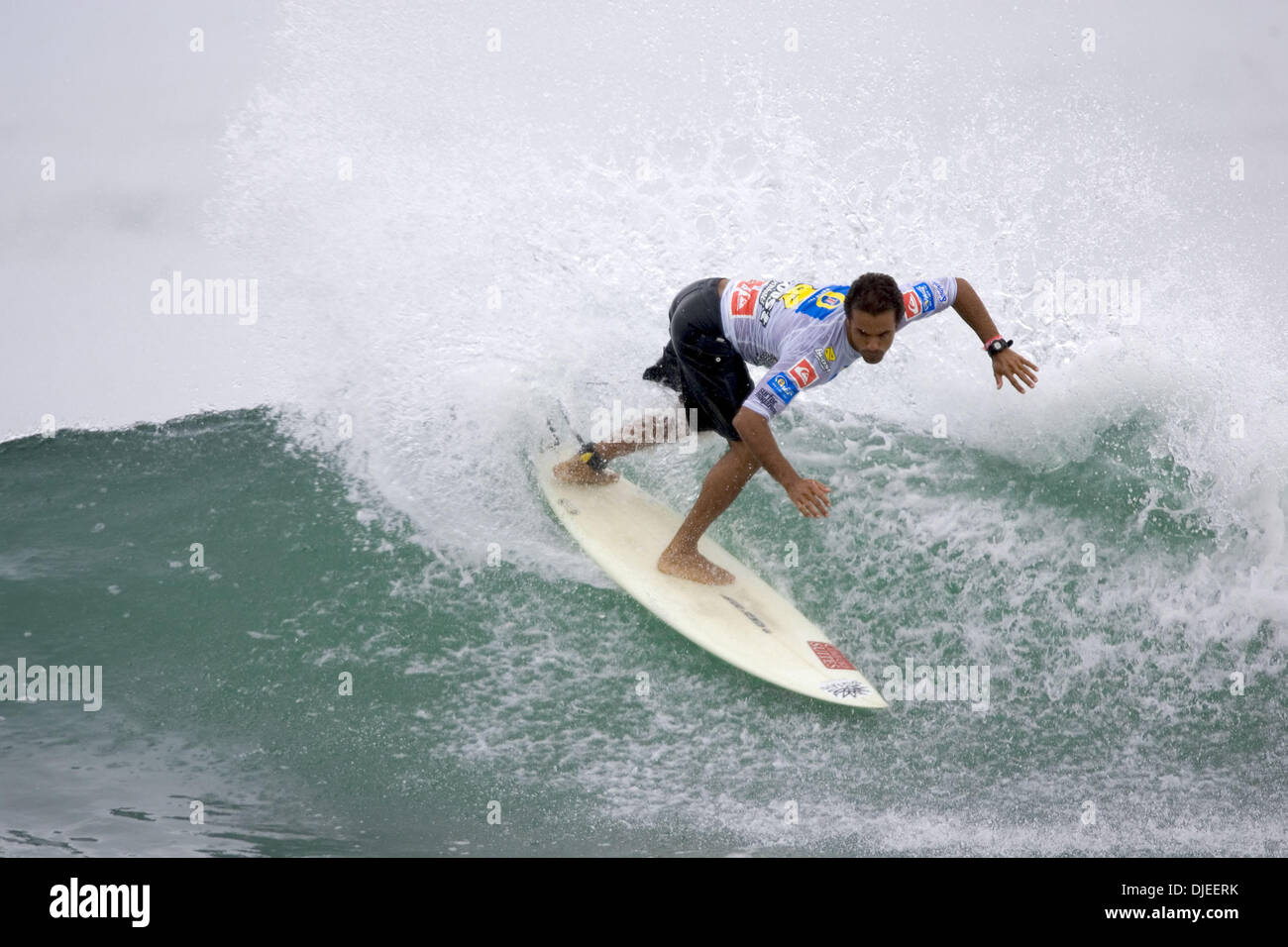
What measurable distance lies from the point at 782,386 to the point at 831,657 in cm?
117

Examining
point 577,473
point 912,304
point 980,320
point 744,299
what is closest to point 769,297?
point 744,299

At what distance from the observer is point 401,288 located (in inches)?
259

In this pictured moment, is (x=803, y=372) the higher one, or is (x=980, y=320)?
(x=980, y=320)

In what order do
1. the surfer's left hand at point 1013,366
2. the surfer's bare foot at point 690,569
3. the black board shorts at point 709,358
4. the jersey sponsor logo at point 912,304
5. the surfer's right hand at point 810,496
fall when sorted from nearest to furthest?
1. the surfer's right hand at point 810,496
2. the surfer's left hand at point 1013,366
3. the jersey sponsor logo at point 912,304
4. the black board shorts at point 709,358
5. the surfer's bare foot at point 690,569

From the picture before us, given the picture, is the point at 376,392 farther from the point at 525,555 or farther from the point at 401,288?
the point at 525,555

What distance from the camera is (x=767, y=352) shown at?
4.83 m

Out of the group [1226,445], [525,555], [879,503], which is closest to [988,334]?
[879,503]

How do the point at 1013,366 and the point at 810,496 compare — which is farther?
the point at 1013,366

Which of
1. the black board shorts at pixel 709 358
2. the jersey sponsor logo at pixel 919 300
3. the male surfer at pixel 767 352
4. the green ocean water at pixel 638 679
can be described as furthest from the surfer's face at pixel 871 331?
the green ocean water at pixel 638 679

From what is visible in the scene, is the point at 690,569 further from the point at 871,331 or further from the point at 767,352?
the point at 871,331

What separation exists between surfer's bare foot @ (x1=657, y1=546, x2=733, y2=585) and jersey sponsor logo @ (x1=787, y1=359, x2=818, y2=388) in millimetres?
1173

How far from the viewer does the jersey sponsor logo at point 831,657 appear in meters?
4.67

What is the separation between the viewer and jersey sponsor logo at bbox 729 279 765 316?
4.86 meters

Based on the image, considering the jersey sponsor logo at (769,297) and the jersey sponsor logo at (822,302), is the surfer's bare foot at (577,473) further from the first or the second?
the jersey sponsor logo at (822,302)
